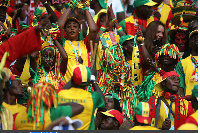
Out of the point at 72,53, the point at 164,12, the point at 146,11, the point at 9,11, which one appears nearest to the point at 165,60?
the point at 146,11

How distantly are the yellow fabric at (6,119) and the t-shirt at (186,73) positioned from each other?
3.60 metres

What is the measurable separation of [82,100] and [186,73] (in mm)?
3009

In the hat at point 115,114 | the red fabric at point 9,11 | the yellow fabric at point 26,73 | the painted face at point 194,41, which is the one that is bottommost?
the hat at point 115,114

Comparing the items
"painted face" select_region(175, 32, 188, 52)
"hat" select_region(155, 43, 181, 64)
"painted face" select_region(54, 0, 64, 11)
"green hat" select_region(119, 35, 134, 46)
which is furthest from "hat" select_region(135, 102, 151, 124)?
"painted face" select_region(54, 0, 64, 11)

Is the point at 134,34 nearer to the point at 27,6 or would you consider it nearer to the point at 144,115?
the point at 27,6

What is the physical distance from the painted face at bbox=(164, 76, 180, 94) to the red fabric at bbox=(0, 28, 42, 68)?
2.16 metres

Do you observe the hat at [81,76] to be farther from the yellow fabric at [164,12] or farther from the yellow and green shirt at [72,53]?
the yellow fabric at [164,12]

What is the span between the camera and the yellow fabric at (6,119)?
6.12m

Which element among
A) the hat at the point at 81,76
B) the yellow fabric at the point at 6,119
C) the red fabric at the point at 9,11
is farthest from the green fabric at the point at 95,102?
the red fabric at the point at 9,11

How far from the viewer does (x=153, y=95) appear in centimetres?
830

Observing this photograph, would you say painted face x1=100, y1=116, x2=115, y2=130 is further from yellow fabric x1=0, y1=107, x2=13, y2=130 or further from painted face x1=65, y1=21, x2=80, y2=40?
painted face x1=65, y1=21, x2=80, y2=40

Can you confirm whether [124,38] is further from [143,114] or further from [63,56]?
[143,114]

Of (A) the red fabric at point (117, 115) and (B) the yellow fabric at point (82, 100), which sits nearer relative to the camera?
(B) the yellow fabric at point (82, 100)

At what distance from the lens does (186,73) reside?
873 centimetres
